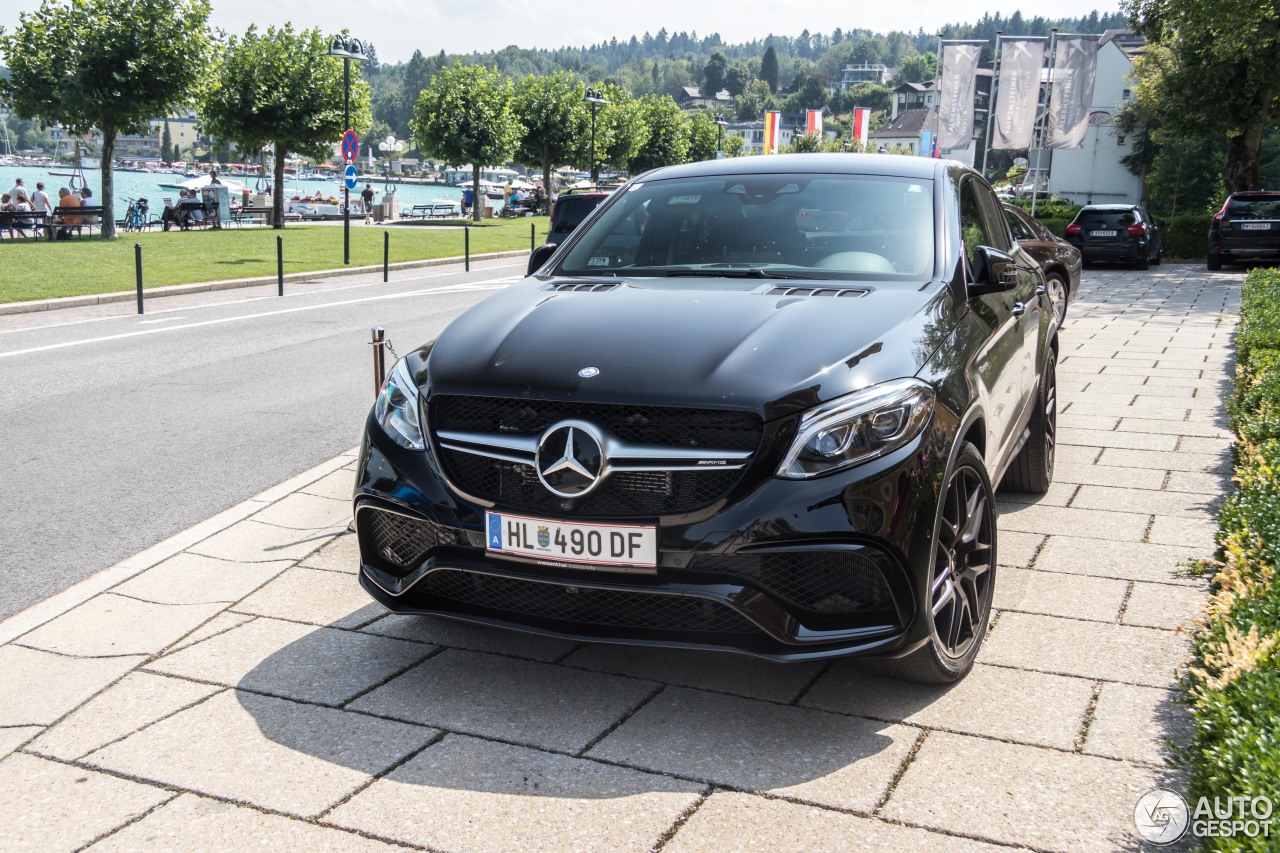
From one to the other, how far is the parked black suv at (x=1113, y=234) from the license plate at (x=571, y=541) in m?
24.3

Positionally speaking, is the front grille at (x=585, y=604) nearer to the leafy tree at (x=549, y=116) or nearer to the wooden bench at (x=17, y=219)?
the wooden bench at (x=17, y=219)

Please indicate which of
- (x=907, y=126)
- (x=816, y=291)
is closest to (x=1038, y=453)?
(x=816, y=291)

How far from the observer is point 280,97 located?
40250 millimetres

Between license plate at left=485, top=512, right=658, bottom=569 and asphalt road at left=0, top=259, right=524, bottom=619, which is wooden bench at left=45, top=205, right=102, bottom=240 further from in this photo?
license plate at left=485, top=512, right=658, bottom=569

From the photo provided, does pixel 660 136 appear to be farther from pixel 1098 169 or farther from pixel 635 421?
pixel 635 421

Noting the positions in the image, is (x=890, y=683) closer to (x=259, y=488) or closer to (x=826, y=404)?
(x=826, y=404)

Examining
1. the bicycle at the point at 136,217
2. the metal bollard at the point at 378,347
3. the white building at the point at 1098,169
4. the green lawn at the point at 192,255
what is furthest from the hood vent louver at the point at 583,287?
the white building at the point at 1098,169

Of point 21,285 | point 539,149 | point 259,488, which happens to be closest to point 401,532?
point 259,488

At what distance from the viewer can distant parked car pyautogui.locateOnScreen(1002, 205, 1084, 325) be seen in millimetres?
10844

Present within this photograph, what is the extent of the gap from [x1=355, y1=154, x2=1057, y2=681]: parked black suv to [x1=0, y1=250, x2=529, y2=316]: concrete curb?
45.8 feet

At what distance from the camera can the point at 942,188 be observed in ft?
15.8

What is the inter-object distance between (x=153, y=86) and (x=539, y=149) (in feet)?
100

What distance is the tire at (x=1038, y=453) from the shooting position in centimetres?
601

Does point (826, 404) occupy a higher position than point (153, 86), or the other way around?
point (153, 86)
